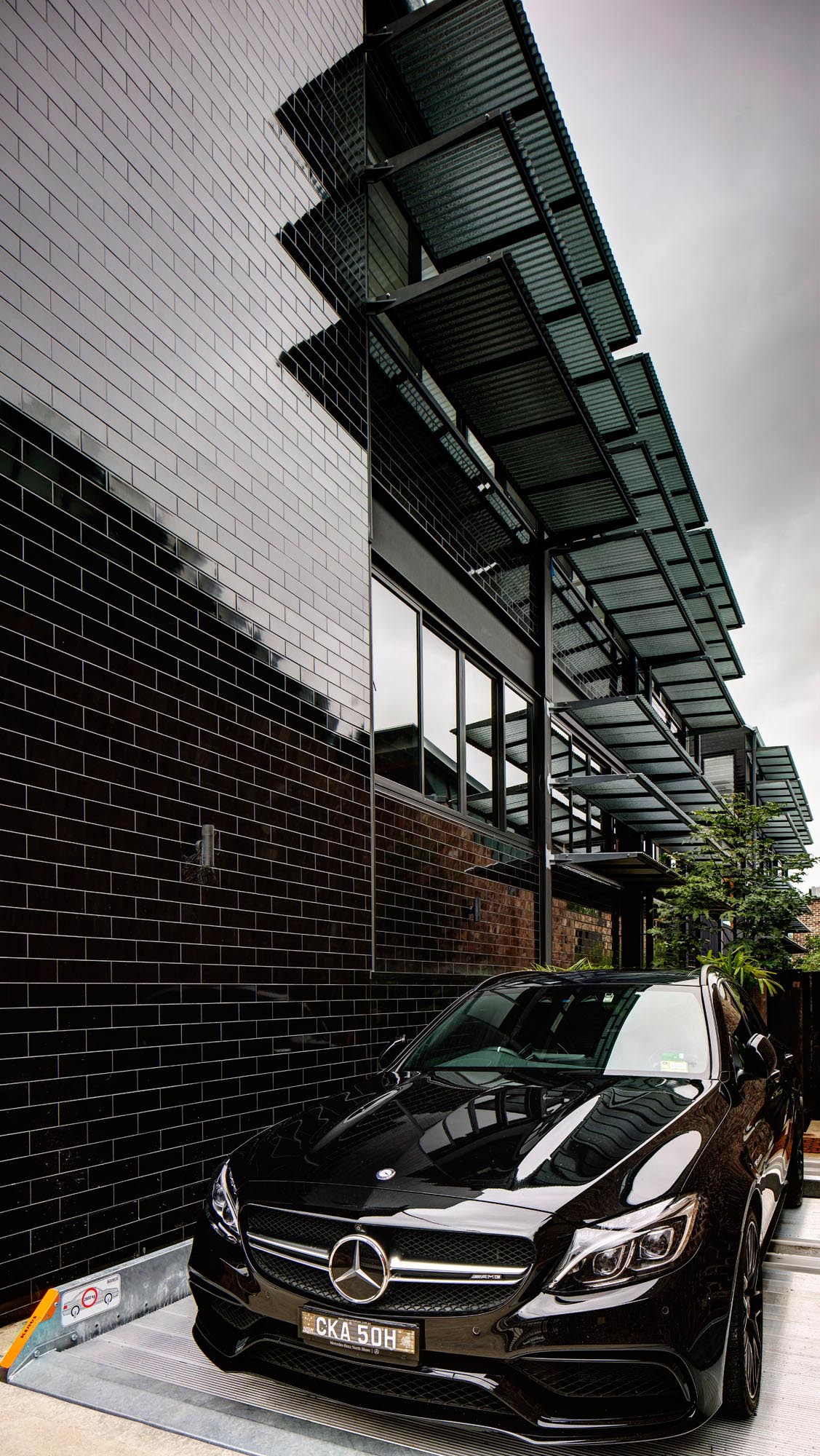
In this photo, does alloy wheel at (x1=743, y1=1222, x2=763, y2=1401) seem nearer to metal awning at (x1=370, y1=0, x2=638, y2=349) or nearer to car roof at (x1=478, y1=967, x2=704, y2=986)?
car roof at (x1=478, y1=967, x2=704, y2=986)

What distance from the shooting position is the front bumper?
246 cm

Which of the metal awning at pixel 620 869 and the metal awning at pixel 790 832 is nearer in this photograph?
the metal awning at pixel 620 869

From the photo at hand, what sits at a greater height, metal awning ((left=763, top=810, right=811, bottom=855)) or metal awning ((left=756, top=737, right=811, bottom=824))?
metal awning ((left=756, top=737, right=811, bottom=824))

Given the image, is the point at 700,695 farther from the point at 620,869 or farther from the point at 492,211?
the point at 492,211

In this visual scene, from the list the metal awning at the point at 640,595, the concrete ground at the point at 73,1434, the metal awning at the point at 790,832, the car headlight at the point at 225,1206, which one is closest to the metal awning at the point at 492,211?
the metal awning at the point at 640,595

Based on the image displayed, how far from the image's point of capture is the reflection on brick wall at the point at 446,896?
8188 mm

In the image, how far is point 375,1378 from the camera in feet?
8.65

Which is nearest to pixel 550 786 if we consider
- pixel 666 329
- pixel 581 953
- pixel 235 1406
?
pixel 581 953

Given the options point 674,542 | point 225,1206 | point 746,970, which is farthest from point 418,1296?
point 674,542

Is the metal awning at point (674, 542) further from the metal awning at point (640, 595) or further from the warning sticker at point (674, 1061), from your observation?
the warning sticker at point (674, 1061)

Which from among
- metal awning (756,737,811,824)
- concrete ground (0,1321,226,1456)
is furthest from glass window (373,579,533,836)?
metal awning (756,737,811,824)

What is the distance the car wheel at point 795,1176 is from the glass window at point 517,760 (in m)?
6.50

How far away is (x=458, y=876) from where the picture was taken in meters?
9.84

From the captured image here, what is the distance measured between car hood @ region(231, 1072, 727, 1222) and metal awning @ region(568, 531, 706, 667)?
10.4 meters
